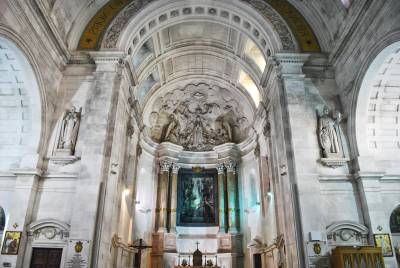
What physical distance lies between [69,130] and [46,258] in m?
4.95

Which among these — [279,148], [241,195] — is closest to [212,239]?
[241,195]

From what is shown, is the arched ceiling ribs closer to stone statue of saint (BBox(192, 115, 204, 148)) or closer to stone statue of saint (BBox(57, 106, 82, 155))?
stone statue of saint (BBox(57, 106, 82, 155))

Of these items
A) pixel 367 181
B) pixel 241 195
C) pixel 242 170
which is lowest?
pixel 367 181

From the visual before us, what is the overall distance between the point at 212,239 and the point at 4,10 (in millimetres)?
16884

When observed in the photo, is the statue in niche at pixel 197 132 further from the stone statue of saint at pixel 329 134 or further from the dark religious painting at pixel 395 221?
the dark religious painting at pixel 395 221

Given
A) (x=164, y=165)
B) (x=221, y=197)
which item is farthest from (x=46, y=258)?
(x=221, y=197)

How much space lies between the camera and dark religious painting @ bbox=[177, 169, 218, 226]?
2164 centimetres

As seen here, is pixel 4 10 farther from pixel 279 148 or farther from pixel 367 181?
pixel 367 181

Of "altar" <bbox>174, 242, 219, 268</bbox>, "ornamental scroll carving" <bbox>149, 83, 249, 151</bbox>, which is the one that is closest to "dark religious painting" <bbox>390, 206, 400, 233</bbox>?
"altar" <bbox>174, 242, 219, 268</bbox>

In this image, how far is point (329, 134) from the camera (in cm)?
1311

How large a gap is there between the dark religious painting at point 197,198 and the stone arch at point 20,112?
11.6 meters

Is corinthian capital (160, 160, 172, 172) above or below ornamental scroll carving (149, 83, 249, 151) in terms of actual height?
below

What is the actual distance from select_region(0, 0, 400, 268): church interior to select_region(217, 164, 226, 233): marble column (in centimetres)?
121

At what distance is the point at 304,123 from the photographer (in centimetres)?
1323
